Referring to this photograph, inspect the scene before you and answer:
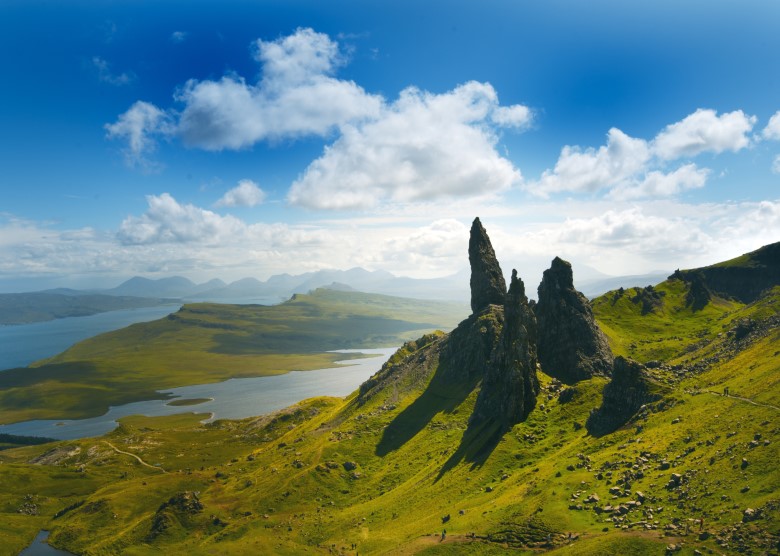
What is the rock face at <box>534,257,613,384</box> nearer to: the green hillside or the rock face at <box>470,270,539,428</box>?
the green hillside

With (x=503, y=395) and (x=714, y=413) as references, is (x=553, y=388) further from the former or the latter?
(x=714, y=413)

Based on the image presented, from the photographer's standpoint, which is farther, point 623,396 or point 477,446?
point 477,446

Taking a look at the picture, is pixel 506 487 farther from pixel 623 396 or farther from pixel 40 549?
pixel 40 549

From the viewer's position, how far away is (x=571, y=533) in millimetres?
69312

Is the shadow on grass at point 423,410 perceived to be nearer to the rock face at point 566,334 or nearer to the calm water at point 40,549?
the rock face at point 566,334

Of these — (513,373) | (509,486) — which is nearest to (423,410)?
(513,373)

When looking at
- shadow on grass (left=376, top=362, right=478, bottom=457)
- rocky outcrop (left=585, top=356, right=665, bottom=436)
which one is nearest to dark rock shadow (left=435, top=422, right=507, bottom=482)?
rocky outcrop (left=585, top=356, right=665, bottom=436)

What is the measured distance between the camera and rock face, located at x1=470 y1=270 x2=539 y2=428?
12588 centimetres

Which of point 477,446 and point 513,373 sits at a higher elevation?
point 513,373

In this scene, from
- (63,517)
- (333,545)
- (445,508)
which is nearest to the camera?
(445,508)

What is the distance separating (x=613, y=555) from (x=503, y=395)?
70251 millimetres

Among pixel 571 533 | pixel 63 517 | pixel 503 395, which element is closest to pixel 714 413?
pixel 571 533

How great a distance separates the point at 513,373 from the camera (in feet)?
419

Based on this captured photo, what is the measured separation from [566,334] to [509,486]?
94.5 metres
